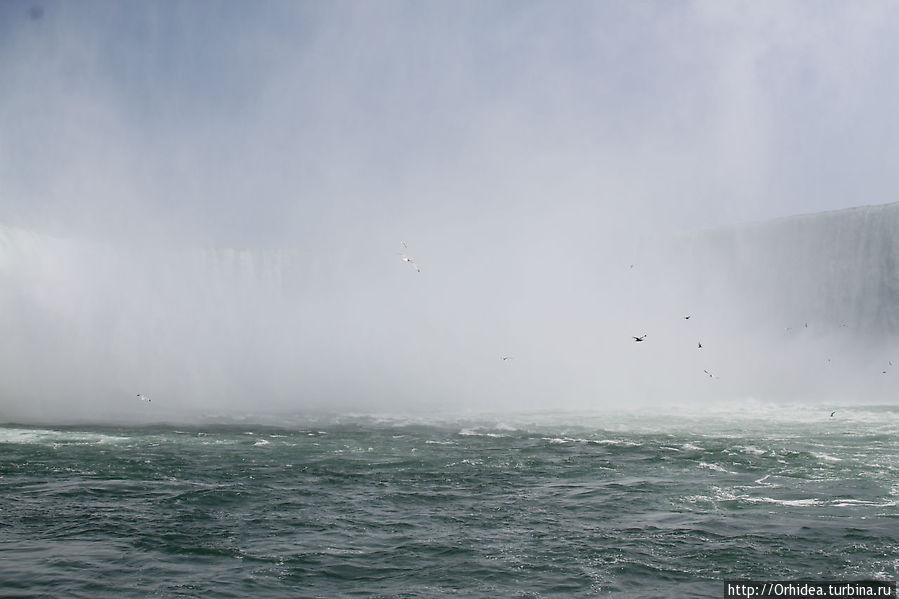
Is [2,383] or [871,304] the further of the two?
[871,304]

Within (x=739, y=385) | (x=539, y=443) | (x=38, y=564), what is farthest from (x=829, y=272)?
(x=38, y=564)

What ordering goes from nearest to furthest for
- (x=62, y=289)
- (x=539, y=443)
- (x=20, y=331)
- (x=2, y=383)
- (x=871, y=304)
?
(x=539, y=443)
(x=2, y=383)
(x=20, y=331)
(x=62, y=289)
(x=871, y=304)

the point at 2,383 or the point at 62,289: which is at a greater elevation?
the point at 62,289

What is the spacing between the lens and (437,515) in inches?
537

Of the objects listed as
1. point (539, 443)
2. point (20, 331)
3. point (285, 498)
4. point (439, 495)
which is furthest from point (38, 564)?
point (20, 331)

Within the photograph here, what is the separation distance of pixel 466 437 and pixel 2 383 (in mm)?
22473

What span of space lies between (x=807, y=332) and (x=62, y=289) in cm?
4490

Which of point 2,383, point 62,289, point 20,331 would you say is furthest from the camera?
point 62,289

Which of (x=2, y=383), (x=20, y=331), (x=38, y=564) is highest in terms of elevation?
(x=20, y=331)

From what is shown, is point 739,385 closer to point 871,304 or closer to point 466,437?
point 871,304

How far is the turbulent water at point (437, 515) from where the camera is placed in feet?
33.7

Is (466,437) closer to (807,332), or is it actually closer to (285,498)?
(285,498)

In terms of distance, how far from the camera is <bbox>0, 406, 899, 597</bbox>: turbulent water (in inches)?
404

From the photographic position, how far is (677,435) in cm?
2511
